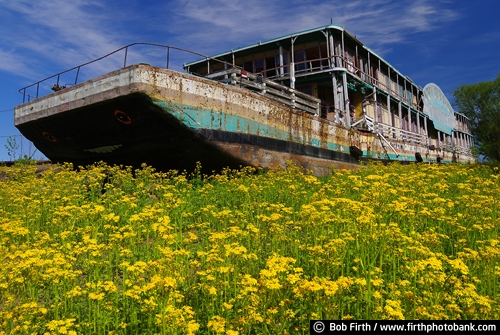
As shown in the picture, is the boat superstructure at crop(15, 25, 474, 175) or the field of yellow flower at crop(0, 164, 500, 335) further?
the boat superstructure at crop(15, 25, 474, 175)

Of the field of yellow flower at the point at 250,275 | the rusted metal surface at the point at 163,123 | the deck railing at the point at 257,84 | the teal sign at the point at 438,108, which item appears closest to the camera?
the field of yellow flower at the point at 250,275

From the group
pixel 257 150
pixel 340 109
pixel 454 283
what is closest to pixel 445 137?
pixel 340 109

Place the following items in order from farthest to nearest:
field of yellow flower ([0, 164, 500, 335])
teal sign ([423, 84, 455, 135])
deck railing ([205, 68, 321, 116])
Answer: teal sign ([423, 84, 455, 135]) → deck railing ([205, 68, 321, 116]) → field of yellow flower ([0, 164, 500, 335])

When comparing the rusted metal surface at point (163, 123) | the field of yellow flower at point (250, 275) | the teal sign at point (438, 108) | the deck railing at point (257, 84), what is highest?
the teal sign at point (438, 108)

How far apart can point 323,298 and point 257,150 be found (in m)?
8.21

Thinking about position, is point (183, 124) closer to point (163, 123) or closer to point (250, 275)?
point (163, 123)

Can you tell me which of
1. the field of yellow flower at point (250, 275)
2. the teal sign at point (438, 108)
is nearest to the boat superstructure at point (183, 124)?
the field of yellow flower at point (250, 275)

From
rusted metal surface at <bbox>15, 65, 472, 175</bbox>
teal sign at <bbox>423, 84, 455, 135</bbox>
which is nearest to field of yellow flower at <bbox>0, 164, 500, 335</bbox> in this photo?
rusted metal surface at <bbox>15, 65, 472, 175</bbox>

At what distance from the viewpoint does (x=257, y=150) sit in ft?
35.8

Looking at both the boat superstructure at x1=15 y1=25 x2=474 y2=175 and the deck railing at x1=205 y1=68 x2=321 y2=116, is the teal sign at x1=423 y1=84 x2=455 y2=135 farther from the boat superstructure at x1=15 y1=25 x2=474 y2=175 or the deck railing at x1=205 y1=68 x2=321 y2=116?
the deck railing at x1=205 y1=68 x2=321 y2=116

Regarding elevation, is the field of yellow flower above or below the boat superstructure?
below

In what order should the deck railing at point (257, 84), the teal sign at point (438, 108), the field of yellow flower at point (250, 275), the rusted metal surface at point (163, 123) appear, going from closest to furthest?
1. the field of yellow flower at point (250, 275)
2. the rusted metal surface at point (163, 123)
3. the deck railing at point (257, 84)
4. the teal sign at point (438, 108)

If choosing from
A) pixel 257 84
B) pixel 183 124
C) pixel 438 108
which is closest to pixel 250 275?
pixel 183 124

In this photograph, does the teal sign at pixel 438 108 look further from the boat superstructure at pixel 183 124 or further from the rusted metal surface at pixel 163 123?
the rusted metal surface at pixel 163 123
